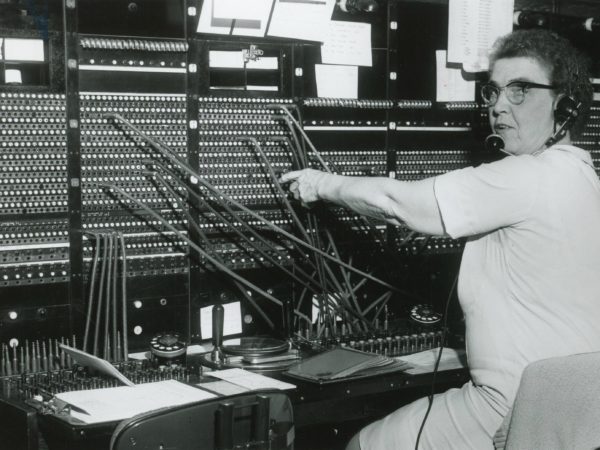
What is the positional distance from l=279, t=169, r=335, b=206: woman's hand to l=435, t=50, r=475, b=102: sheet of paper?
1.18m

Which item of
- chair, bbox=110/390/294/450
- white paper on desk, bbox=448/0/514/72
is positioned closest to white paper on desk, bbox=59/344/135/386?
chair, bbox=110/390/294/450

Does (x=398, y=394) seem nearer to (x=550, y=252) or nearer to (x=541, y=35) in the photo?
(x=550, y=252)

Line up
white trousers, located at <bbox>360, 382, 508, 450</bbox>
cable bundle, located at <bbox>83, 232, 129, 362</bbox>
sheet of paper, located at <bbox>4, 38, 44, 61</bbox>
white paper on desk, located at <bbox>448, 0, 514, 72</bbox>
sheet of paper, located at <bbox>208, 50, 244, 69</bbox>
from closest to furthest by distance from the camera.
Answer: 1. white trousers, located at <bbox>360, 382, 508, 450</bbox>
2. sheet of paper, located at <bbox>4, 38, 44, 61</bbox>
3. cable bundle, located at <bbox>83, 232, 129, 362</bbox>
4. sheet of paper, located at <bbox>208, 50, 244, 69</bbox>
5. white paper on desk, located at <bbox>448, 0, 514, 72</bbox>

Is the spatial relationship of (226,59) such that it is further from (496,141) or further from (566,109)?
(566,109)

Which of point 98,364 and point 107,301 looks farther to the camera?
point 107,301

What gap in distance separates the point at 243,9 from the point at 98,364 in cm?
144

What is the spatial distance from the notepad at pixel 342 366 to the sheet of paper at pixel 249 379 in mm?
95

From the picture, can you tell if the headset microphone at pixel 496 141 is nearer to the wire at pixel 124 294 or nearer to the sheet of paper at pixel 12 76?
the wire at pixel 124 294

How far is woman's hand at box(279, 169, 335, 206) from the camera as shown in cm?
268

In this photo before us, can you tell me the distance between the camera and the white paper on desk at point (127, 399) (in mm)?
2266

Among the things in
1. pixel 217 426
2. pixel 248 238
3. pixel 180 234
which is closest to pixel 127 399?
pixel 217 426

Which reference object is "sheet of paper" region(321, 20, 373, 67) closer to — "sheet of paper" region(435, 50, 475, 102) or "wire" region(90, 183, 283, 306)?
"sheet of paper" region(435, 50, 475, 102)

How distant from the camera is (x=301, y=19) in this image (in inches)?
133

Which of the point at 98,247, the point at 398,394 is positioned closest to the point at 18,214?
the point at 98,247
